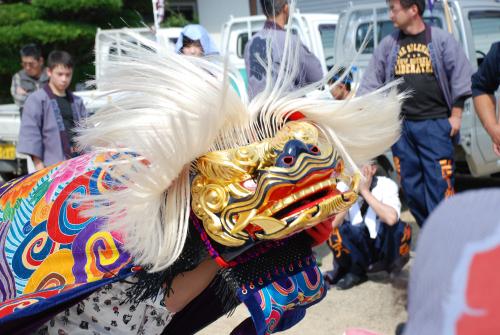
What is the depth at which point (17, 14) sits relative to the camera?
41.5ft

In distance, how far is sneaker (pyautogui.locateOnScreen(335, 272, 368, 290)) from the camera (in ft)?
13.5

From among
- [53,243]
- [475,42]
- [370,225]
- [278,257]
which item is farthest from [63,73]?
[475,42]

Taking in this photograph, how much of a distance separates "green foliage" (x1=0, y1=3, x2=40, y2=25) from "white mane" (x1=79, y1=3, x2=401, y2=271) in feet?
38.1

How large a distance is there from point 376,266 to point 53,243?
268 centimetres

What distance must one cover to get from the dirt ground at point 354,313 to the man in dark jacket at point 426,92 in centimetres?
56

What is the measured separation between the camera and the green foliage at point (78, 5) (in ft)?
40.0

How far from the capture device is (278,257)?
1937 mm

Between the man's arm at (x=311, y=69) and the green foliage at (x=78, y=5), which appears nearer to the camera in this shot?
the man's arm at (x=311, y=69)

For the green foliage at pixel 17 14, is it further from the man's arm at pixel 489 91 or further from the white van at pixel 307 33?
the man's arm at pixel 489 91

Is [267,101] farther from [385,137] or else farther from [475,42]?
[475,42]

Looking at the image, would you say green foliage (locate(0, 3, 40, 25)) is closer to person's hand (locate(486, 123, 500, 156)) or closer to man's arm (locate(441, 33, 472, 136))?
man's arm (locate(441, 33, 472, 136))

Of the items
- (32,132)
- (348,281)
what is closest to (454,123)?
(348,281)

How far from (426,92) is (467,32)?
1770mm

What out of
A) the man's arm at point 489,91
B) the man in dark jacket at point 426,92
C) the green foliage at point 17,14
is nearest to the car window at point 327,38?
the man in dark jacket at point 426,92
